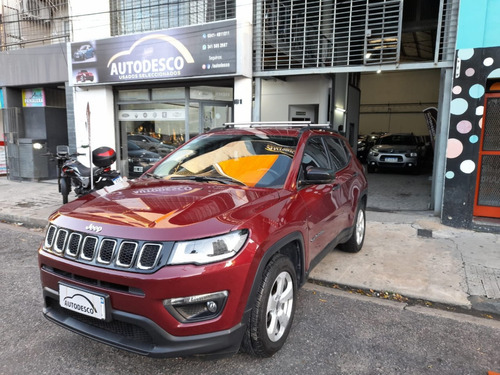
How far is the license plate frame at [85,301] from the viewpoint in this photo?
7.32ft

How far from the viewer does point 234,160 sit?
3615 millimetres

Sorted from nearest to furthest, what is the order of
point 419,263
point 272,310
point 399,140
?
point 272,310, point 419,263, point 399,140

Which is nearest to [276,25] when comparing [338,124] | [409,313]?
[338,124]

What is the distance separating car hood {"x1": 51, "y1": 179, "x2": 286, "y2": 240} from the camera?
7.38ft

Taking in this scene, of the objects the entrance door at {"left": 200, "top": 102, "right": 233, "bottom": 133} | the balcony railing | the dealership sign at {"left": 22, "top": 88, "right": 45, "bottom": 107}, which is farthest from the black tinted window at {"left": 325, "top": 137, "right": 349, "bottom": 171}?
the dealership sign at {"left": 22, "top": 88, "right": 45, "bottom": 107}

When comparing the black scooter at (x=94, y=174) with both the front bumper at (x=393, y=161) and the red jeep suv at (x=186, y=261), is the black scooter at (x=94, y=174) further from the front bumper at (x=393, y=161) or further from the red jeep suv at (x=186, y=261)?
the front bumper at (x=393, y=161)

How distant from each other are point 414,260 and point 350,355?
2443 millimetres

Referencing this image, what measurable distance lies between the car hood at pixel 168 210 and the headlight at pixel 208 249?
1.8 inches

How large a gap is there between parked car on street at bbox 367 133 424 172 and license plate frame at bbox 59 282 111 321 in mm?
12763

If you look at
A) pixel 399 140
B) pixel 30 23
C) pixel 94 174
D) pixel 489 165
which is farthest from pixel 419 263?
pixel 30 23

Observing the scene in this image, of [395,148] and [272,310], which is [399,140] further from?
[272,310]

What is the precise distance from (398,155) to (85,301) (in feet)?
42.3

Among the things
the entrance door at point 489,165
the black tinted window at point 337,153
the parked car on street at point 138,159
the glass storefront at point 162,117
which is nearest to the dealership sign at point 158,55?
the glass storefront at point 162,117

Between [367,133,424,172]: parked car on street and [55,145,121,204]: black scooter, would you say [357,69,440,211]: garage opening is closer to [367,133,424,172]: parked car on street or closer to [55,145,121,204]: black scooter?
[367,133,424,172]: parked car on street
